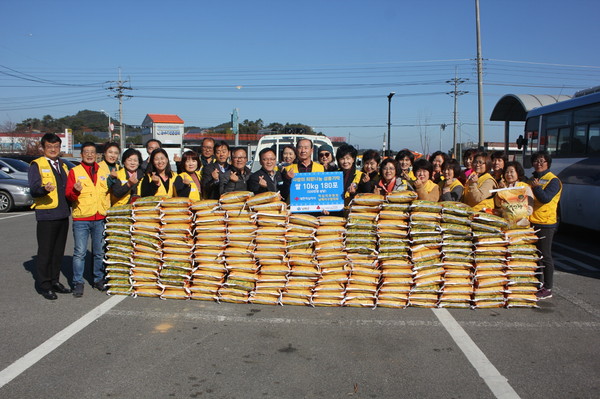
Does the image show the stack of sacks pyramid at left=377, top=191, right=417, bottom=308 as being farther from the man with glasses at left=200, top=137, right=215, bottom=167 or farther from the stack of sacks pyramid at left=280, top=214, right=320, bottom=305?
the man with glasses at left=200, top=137, right=215, bottom=167

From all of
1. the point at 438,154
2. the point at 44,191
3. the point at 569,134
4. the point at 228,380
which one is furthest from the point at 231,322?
the point at 569,134

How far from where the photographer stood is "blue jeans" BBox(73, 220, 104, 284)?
19.8ft

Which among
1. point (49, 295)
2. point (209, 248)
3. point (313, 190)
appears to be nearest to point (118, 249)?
point (49, 295)

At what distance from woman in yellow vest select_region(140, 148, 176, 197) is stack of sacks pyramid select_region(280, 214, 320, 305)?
6.19 ft

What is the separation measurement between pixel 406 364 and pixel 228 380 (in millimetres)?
1572

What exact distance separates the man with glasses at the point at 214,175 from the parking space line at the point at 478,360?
11.5ft

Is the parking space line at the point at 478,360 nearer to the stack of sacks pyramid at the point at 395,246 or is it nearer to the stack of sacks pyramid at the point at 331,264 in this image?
the stack of sacks pyramid at the point at 395,246

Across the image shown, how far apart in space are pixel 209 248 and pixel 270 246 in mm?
778

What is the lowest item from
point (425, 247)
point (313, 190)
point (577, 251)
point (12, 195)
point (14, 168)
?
point (577, 251)

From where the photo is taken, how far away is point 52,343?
4.61m

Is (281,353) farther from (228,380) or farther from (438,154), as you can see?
(438,154)

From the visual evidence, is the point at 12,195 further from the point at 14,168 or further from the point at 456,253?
the point at 456,253

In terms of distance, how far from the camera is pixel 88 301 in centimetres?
593

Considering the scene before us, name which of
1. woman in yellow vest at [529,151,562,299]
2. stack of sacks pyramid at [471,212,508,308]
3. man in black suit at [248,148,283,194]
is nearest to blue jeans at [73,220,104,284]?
man in black suit at [248,148,283,194]
